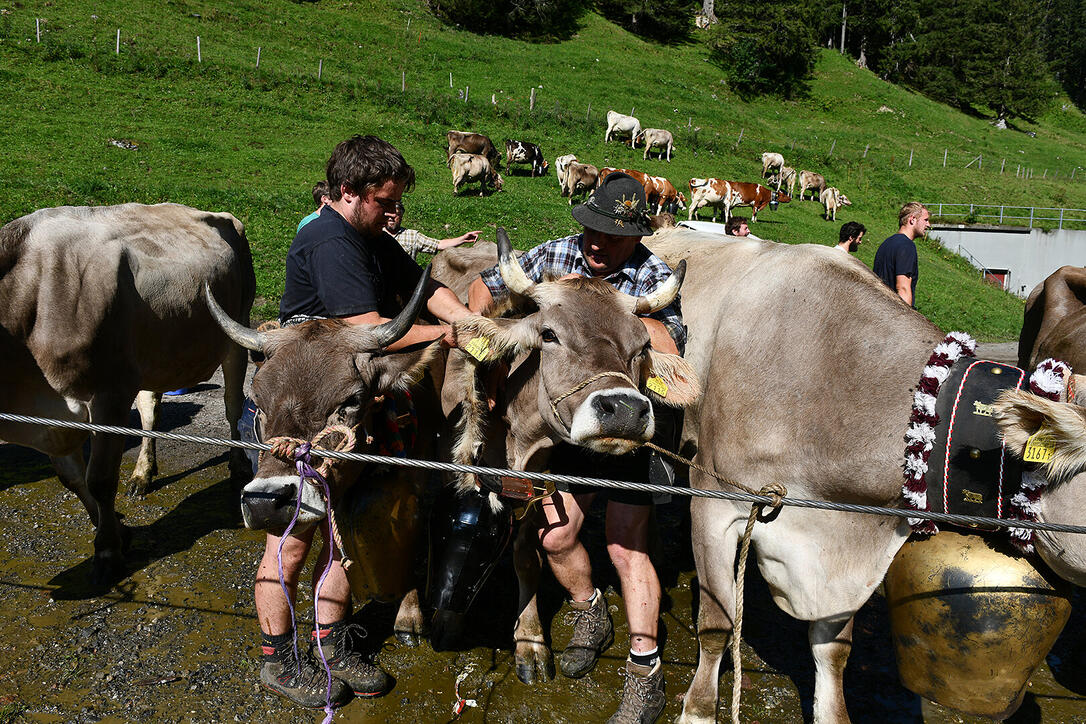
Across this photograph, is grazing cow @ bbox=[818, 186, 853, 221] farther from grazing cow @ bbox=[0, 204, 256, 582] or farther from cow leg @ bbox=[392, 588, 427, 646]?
cow leg @ bbox=[392, 588, 427, 646]

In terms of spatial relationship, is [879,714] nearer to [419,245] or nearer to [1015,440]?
[1015,440]

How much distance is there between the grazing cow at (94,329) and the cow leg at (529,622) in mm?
2581

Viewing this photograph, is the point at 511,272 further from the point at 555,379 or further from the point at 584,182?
the point at 584,182

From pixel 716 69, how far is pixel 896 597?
2114 inches

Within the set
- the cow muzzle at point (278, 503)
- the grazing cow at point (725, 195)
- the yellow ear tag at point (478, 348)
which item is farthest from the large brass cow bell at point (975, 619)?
the grazing cow at point (725, 195)

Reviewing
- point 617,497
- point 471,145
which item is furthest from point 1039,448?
point 471,145

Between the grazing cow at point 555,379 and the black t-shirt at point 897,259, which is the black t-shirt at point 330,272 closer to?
the grazing cow at point 555,379

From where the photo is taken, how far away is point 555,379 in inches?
120

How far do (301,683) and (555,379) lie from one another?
6.41ft

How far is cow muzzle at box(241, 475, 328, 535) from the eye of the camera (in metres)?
2.79

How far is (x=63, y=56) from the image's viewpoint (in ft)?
76.9

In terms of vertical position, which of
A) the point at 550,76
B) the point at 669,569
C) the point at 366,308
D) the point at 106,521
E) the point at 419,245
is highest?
the point at 550,76

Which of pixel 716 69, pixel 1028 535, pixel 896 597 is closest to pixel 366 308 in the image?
pixel 896 597

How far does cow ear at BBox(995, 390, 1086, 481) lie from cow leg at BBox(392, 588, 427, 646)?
302 cm
